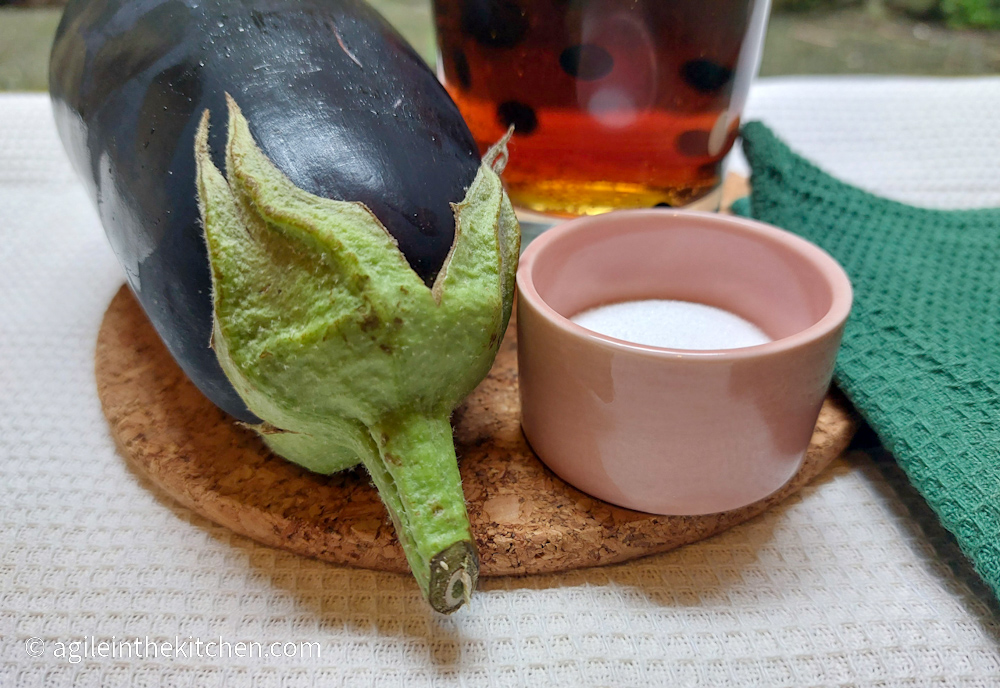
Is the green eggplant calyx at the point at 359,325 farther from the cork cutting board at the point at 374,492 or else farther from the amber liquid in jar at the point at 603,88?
the amber liquid in jar at the point at 603,88

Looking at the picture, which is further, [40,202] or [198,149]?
[40,202]

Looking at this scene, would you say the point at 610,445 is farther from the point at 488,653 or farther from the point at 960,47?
the point at 960,47

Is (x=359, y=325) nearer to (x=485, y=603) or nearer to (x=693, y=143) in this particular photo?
(x=485, y=603)

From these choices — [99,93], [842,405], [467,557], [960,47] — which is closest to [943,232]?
[842,405]

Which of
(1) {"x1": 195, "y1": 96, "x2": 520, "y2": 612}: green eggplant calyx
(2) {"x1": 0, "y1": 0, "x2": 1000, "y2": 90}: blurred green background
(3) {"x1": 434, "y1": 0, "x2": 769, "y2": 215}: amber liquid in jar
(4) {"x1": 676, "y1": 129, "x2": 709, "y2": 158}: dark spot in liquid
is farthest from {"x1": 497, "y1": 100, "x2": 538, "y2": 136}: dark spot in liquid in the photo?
(2) {"x1": 0, "y1": 0, "x2": 1000, "y2": 90}: blurred green background

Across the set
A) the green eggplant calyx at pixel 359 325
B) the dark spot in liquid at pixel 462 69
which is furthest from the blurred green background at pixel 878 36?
the green eggplant calyx at pixel 359 325

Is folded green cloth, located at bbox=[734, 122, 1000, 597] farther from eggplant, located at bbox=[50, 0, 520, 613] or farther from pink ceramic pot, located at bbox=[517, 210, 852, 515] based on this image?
eggplant, located at bbox=[50, 0, 520, 613]
